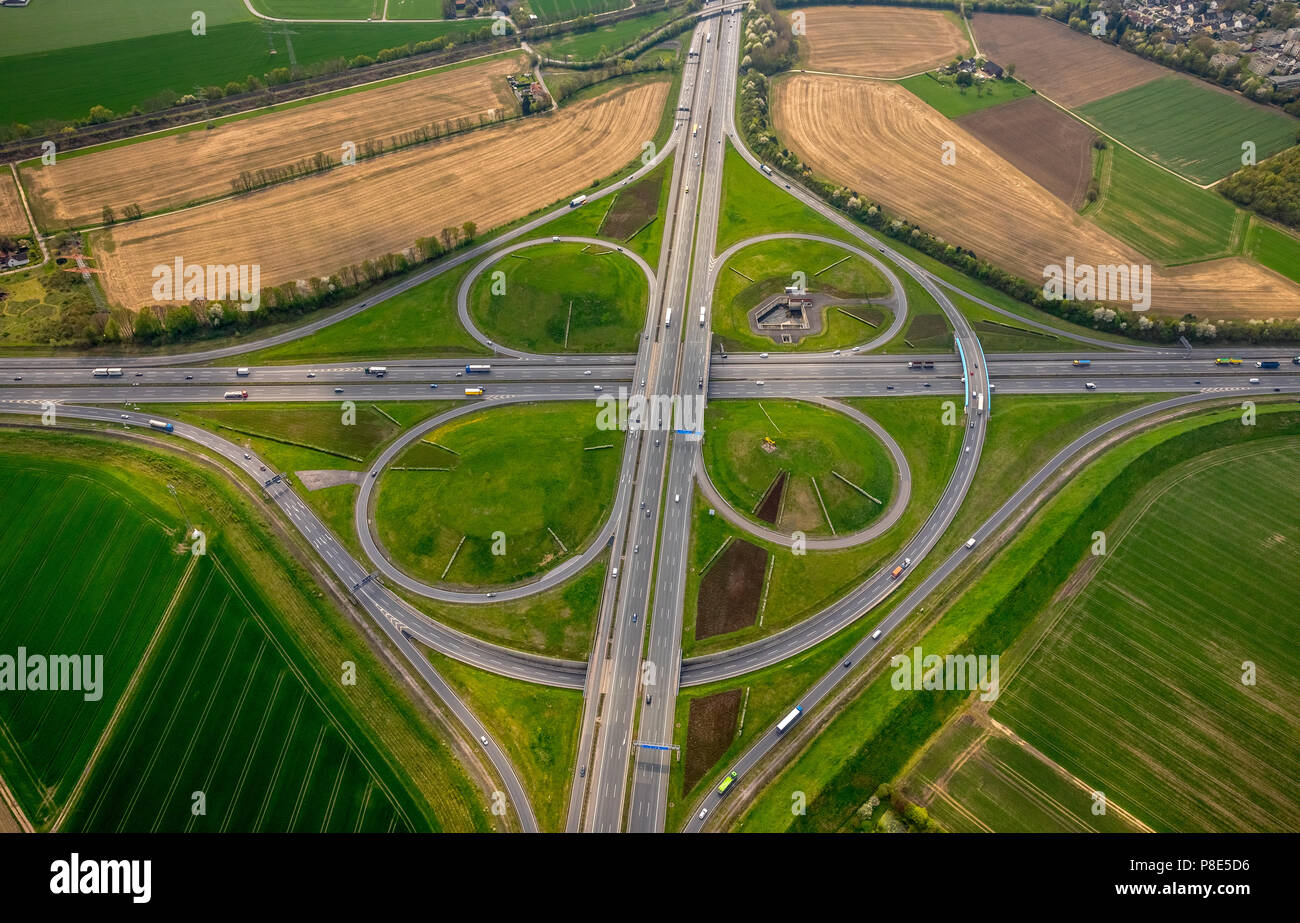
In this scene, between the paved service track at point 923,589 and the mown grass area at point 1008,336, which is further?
the mown grass area at point 1008,336

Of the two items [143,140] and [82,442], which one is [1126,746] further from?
[143,140]

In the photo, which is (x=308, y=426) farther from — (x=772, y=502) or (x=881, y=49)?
(x=881, y=49)

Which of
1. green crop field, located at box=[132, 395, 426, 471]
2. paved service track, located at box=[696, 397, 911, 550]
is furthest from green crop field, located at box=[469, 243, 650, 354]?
paved service track, located at box=[696, 397, 911, 550]

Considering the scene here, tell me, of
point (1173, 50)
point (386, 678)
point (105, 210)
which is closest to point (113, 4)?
point (105, 210)

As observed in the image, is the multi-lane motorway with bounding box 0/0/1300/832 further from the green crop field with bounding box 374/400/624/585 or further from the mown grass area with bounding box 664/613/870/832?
the green crop field with bounding box 374/400/624/585

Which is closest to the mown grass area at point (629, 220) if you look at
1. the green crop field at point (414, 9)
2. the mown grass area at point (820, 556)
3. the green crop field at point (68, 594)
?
the mown grass area at point (820, 556)

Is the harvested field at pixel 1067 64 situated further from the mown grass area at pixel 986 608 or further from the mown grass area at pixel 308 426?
the mown grass area at pixel 308 426
